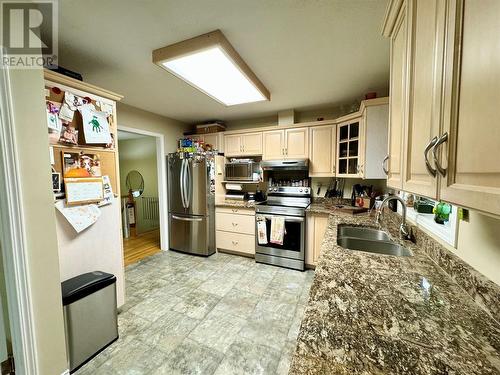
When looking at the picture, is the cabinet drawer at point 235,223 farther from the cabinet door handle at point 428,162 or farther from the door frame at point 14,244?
the cabinet door handle at point 428,162

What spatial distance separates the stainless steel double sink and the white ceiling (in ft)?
4.99

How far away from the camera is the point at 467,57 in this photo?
1.65 feet

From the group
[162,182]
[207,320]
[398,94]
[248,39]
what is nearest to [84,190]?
[207,320]

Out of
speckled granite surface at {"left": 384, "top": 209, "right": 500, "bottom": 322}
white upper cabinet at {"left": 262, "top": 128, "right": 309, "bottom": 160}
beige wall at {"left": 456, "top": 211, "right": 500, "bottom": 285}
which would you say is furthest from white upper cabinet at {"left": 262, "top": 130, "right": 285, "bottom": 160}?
beige wall at {"left": 456, "top": 211, "right": 500, "bottom": 285}

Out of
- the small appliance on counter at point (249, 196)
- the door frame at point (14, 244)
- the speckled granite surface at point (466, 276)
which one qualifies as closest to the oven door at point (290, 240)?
the small appliance on counter at point (249, 196)

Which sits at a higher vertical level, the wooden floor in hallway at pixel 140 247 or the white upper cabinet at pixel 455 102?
the white upper cabinet at pixel 455 102

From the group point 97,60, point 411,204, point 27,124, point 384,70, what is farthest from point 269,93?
point 27,124

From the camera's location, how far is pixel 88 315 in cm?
143

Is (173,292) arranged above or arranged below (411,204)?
below

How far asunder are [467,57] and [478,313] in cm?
88

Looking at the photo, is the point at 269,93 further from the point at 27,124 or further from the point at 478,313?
the point at 478,313

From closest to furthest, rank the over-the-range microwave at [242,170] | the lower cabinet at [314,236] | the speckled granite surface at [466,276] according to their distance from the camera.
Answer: the speckled granite surface at [466,276] → the lower cabinet at [314,236] → the over-the-range microwave at [242,170]

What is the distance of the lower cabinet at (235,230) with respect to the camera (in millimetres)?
3170

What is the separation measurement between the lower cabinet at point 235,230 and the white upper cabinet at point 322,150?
3.89 feet
